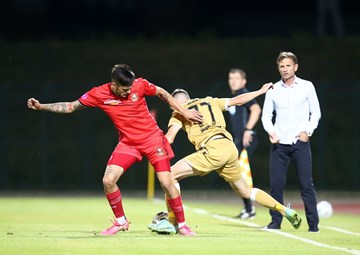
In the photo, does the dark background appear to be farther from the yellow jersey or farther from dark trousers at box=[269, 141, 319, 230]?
the yellow jersey

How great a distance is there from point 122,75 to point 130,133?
0.79 m

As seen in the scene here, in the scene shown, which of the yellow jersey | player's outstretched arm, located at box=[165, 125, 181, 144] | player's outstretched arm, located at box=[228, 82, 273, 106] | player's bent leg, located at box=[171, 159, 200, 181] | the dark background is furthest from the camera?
the dark background

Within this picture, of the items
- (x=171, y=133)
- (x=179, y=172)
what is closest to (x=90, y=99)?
(x=171, y=133)

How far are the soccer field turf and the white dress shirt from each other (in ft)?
4.29

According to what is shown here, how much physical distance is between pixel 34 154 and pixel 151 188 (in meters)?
4.03

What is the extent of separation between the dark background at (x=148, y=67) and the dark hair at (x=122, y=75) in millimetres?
13663

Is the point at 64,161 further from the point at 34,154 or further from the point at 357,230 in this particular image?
the point at 357,230

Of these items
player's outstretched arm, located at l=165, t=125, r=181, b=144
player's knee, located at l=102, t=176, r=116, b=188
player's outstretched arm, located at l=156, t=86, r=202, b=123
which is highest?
player's outstretched arm, located at l=156, t=86, r=202, b=123

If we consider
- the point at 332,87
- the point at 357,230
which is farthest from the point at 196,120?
the point at 332,87

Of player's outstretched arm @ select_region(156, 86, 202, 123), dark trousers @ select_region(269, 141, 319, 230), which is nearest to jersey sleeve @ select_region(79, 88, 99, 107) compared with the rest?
player's outstretched arm @ select_region(156, 86, 202, 123)

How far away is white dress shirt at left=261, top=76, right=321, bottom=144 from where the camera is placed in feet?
49.7

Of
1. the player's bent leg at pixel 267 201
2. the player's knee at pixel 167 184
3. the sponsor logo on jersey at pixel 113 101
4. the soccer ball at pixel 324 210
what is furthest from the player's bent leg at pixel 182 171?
the soccer ball at pixel 324 210

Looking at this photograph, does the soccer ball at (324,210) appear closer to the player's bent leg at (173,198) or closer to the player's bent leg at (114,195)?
the player's bent leg at (173,198)

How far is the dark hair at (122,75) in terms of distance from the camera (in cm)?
1362
